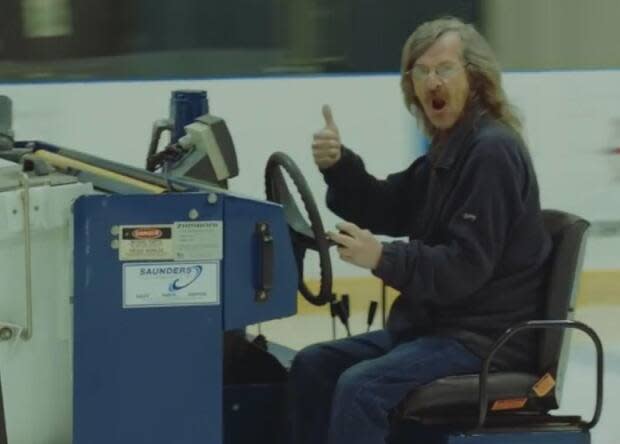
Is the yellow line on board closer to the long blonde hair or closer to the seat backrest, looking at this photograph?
the long blonde hair

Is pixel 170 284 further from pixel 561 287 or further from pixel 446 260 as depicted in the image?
pixel 561 287

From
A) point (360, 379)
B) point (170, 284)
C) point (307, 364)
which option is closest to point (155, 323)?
point (170, 284)

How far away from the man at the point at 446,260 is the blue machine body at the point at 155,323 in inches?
11.3

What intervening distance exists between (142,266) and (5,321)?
28 cm

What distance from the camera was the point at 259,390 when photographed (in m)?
Result: 3.41

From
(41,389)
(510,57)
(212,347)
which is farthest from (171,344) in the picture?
(510,57)

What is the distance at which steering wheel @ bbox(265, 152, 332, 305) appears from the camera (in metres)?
3.06

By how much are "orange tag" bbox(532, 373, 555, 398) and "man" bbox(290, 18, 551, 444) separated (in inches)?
2.5

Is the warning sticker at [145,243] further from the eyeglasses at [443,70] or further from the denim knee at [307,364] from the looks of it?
the eyeglasses at [443,70]

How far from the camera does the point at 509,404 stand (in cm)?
329

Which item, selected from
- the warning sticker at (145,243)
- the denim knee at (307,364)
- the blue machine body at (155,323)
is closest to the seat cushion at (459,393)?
the denim knee at (307,364)

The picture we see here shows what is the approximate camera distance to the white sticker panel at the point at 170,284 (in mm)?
2842

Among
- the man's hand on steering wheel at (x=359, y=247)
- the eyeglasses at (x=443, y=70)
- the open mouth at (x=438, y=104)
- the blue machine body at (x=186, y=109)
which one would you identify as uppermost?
the eyeglasses at (x=443, y=70)

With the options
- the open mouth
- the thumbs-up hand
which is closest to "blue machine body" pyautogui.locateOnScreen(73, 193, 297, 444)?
the open mouth
